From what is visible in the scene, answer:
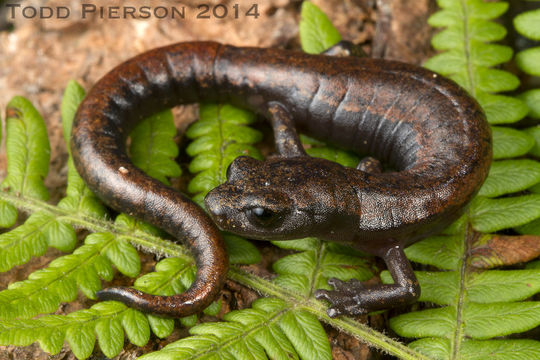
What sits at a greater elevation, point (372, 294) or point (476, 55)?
point (476, 55)

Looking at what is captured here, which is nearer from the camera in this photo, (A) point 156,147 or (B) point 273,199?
(B) point 273,199

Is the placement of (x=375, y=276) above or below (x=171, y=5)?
below

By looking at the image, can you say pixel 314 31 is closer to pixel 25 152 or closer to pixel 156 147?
pixel 156 147

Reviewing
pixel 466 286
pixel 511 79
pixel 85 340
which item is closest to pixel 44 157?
pixel 85 340

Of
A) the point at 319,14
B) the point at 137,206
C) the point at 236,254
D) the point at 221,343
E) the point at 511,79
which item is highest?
the point at 319,14

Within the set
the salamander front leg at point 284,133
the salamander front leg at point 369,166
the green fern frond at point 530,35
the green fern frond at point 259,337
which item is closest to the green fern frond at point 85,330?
the green fern frond at point 259,337

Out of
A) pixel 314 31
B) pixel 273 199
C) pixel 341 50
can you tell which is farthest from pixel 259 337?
pixel 314 31

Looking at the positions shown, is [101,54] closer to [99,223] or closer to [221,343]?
[99,223]

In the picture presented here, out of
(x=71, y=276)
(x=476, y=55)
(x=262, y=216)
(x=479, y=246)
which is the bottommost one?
(x=71, y=276)
